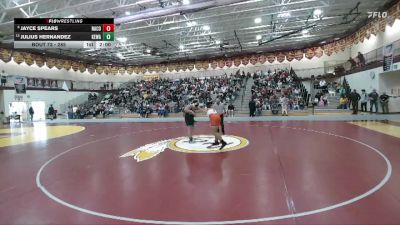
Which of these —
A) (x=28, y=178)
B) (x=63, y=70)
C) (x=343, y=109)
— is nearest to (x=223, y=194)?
(x=28, y=178)

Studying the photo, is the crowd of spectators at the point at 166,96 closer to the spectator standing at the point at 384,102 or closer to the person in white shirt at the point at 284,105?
the person in white shirt at the point at 284,105

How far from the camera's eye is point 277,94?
21.3 m

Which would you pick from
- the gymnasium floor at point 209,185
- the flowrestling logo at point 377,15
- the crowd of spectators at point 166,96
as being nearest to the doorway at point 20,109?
the crowd of spectators at point 166,96

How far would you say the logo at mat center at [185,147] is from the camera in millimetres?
7345

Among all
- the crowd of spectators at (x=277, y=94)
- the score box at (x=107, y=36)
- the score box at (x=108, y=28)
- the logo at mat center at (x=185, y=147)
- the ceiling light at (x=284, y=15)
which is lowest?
the logo at mat center at (x=185, y=147)

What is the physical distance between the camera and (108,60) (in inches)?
1448

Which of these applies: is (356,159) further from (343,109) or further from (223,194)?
(343,109)

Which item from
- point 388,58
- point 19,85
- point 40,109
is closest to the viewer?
point 388,58

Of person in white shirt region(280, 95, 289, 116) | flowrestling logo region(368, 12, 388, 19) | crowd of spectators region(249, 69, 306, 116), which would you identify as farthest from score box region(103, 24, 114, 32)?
flowrestling logo region(368, 12, 388, 19)
